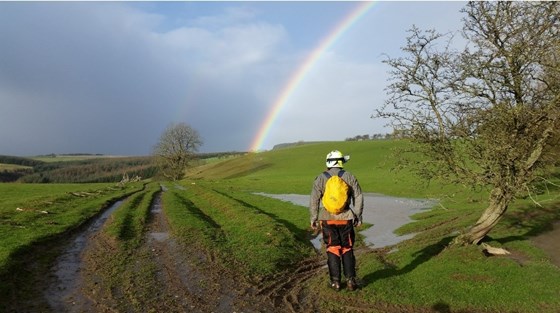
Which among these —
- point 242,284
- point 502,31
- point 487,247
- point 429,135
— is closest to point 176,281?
point 242,284

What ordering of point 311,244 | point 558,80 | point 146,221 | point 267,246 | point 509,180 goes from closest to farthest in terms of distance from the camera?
point 558,80 < point 509,180 < point 267,246 < point 311,244 < point 146,221

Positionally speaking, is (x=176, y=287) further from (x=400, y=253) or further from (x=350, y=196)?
(x=400, y=253)

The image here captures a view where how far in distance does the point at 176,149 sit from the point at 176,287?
4184 inches

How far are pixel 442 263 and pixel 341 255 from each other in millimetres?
3983

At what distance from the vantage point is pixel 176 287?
11.4 m

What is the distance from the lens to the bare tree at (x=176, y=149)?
113688 millimetres

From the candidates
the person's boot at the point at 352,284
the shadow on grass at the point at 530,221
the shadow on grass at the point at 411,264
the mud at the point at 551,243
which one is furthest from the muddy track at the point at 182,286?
the shadow on grass at the point at 530,221

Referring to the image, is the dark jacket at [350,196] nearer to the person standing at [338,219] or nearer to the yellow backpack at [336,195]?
the person standing at [338,219]

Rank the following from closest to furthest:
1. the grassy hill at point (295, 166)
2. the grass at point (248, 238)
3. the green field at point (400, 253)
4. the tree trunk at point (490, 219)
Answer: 1. the green field at point (400, 253)
2. the tree trunk at point (490, 219)
3. the grass at point (248, 238)
4. the grassy hill at point (295, 166)

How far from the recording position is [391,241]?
1945cm

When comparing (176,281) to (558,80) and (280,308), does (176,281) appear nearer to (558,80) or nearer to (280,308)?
(280,308)

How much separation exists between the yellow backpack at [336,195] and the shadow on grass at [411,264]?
2.47 metres

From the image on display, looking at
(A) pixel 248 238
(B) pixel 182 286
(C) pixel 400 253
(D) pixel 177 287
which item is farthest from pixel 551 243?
(D) pixel 177 287

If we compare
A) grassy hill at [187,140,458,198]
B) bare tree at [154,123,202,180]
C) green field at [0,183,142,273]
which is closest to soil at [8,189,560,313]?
green field at [0,183,142,273]
